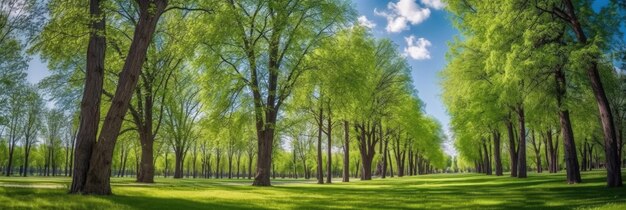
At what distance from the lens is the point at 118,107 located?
1509 cm

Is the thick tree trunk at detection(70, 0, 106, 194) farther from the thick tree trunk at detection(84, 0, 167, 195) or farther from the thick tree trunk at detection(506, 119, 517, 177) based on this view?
the thick tree trunk at detection(506, 119, 517, 177)

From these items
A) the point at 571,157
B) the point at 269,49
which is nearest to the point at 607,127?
the point at 571,157

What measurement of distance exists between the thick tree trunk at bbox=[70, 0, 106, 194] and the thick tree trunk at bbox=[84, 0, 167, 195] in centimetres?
27

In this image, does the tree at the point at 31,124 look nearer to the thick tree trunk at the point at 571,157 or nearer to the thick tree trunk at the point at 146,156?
the thick tree trunk at the point at 146,156

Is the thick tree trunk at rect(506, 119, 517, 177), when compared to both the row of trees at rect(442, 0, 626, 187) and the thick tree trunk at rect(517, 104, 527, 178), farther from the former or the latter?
the row of trees at rect(442, 0, 626, 187)

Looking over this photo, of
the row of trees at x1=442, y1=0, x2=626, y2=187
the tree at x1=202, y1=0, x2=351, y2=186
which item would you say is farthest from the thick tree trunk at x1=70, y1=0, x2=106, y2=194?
the row of trees at x1=442, y1=0, x2=626, y2=187

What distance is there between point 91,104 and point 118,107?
3.00 ft

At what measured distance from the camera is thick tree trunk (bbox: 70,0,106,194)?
47.9 feet

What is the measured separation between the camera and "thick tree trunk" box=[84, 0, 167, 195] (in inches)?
574

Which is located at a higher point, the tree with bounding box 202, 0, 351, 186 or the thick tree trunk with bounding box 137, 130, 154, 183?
the tree with bounding box 202, 0, 351, 186

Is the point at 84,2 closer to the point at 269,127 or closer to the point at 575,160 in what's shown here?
the point at 269,127

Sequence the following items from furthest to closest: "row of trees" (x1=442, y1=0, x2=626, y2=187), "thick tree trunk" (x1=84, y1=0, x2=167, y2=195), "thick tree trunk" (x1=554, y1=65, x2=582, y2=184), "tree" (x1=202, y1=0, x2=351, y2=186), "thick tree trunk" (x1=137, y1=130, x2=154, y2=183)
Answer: "thick tree trunk" (x1=137, y1=130, x2=154, y2=183)
"tree" (x1=202, y1=0, x2=351, y2=186)
"thick tree trunk" (x1=554, y1=65, x2=582, y2=184)
"row of trees" (x1=442, y1=0, x2=626, y2=187)
"thick tree trunk" (x1=84, y1=0, x2=167, y2=195)

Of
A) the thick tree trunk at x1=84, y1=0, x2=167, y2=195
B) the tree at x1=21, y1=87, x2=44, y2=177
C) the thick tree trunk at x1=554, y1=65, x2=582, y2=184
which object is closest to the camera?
the thick tree trunk at x1=84, y1=0, x2=167, y2=195

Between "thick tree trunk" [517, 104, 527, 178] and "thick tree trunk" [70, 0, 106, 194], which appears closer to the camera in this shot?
"thick tree trunk" [70, 0, 106, 194]
